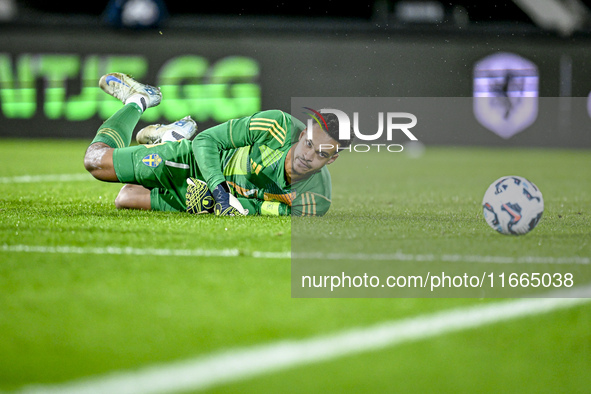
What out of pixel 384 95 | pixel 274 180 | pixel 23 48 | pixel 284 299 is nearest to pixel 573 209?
pixel 274 180

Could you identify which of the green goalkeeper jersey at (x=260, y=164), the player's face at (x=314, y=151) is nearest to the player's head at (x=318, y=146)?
the player's face at (x=314, y=151)

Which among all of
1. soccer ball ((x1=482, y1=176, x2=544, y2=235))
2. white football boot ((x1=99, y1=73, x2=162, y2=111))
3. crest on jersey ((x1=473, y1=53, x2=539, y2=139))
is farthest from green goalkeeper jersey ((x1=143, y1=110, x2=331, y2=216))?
crest on jersey ((x1=473, y1=53, x2=539, y2=139))

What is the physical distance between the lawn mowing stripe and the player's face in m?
1.03

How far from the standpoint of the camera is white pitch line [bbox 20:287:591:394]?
1850 mm

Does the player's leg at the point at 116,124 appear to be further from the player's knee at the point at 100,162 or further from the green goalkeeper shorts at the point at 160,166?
the green goalkeeper shorts at the point at 160,166

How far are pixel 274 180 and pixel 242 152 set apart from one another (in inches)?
11.9

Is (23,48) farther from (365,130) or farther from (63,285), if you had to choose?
(63,285)

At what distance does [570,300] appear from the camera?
2809 mm

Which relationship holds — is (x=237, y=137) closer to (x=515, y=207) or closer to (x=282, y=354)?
(x=515, y=207)

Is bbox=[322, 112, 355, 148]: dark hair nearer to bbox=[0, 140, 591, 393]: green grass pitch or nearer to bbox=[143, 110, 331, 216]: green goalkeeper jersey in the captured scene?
bbox=[143, 110, 331, 216]: green goalkeeper jersey

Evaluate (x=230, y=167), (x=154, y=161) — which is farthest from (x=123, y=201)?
(x=230, y=167)

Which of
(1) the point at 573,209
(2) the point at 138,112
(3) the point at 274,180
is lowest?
(1) the point at 573,209

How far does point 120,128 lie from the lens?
17.9 ft

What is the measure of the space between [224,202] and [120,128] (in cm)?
127
